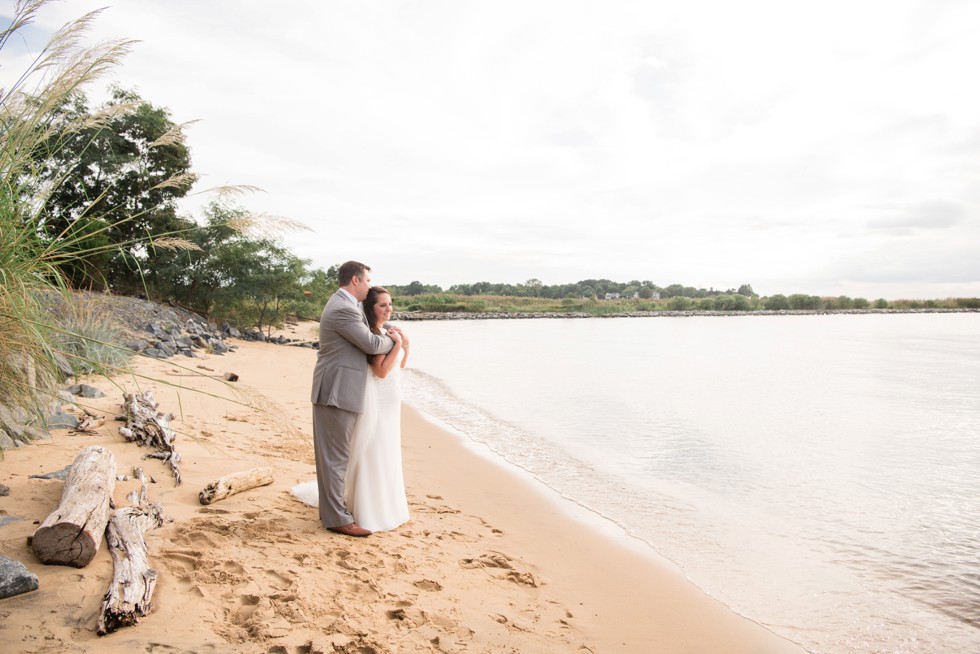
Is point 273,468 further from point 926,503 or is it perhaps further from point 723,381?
point 723,381

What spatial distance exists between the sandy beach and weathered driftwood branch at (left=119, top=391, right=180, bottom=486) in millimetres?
120

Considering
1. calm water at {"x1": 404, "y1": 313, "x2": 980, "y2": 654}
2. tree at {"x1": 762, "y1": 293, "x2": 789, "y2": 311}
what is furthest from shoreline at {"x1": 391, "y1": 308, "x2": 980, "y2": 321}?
calm water at {"x1": 404, "y1": 313, "x2": 980, "y2": 654}

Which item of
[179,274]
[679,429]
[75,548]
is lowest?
[679,429]

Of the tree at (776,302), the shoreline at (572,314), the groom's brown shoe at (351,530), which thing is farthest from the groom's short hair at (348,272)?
the tree at (776,302)

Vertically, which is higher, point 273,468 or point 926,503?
point 273,468

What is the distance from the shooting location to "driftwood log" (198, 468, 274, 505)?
17.3ft

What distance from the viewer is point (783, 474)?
911 centimetres

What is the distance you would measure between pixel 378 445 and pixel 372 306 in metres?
1.27

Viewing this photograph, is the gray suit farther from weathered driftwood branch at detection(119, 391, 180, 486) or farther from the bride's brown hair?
weathered driftwood branch at detection(119, 391, 180, 486)

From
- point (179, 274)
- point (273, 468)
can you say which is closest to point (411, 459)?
point (273, 468)

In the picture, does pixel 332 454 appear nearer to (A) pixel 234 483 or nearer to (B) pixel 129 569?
(A) pixel 234 483

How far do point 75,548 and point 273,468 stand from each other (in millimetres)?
3214

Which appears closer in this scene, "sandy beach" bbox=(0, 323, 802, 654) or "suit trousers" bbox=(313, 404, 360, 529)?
"sandy beach" bbox=(0, 323, 802, 654)

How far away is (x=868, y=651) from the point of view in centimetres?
425
